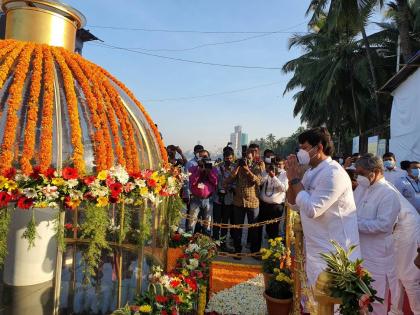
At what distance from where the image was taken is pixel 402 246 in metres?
3.93

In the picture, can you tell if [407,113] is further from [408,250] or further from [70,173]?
[70,173]

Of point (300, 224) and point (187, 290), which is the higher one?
point (300, 224)

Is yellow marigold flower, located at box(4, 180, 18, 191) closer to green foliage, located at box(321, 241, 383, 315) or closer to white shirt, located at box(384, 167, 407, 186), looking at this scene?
green foliage, located at box(321, 241, 383, 315)

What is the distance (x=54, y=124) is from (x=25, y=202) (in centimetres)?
63

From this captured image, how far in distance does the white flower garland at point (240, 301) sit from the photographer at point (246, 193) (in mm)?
1493

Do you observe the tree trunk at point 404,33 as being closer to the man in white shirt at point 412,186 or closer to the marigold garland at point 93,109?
the man in white shirt at point 412,186

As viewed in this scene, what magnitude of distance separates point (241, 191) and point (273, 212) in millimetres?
936

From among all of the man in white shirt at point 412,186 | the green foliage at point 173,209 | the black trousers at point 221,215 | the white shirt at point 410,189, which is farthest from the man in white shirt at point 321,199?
the white shirt at point 410,189

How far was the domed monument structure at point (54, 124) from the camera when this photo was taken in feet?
8.74

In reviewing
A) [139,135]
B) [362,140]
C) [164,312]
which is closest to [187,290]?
[164,312]

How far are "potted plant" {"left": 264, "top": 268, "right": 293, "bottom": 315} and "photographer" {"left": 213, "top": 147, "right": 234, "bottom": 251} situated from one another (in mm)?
2608

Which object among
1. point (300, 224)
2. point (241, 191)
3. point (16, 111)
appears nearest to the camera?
point (16, 111)

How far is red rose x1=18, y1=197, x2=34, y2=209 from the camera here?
2500mm

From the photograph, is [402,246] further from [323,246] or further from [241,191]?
[241,191]
